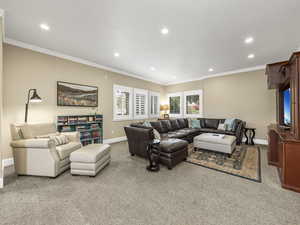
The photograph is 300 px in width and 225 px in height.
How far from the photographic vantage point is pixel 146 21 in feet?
7.84

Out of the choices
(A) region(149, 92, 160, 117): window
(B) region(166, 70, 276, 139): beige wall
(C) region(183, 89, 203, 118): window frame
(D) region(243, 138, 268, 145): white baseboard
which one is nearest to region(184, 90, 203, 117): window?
(C) region(183, 89, 203, 118): window frame

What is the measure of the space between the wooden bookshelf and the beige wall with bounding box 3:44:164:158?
280 millimetres

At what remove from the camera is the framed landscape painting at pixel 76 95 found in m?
3.84

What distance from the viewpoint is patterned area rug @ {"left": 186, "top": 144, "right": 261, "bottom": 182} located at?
263 cm

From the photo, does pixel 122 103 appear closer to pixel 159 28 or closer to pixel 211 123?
pixel 159 28

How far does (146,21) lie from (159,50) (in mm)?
1226

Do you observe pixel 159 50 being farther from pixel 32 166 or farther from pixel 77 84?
pixel 32 166

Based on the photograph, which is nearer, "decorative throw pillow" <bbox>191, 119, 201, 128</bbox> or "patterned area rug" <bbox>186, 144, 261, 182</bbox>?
"patterned area rug" <bbox>186, 144, 261, 182</bbox>

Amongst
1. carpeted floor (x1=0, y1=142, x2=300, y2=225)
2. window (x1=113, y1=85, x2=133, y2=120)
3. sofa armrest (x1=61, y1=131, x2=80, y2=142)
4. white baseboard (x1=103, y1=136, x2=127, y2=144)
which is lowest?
carpeted floor (x1=0, y1=142, x2=300, y2=225)

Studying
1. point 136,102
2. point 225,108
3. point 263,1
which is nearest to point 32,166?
point 136,102

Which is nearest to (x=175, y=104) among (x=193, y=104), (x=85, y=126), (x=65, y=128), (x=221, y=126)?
(x=193, y=104)

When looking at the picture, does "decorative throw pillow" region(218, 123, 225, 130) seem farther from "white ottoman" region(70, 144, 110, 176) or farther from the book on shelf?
the book on shelf

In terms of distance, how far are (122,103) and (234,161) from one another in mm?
4403

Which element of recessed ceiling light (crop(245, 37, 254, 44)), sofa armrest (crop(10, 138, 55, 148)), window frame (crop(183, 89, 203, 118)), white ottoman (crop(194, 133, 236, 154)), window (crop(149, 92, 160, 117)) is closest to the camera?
sofa armrest (crop(10, 138, 55, 148))
